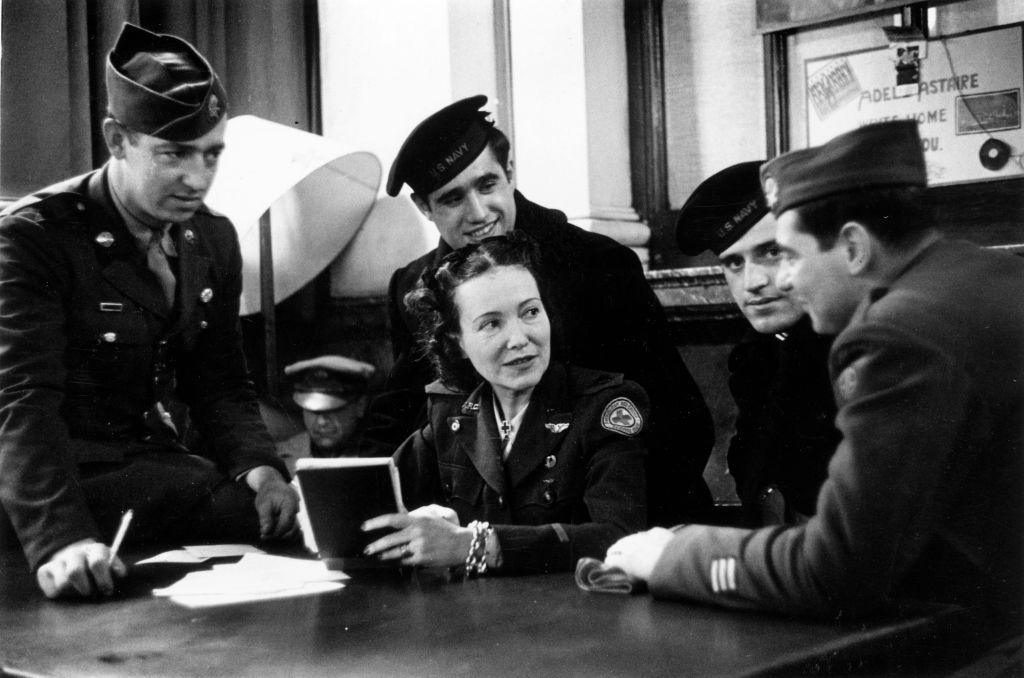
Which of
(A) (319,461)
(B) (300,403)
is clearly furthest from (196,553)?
(B) (300,403)

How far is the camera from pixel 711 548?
1.36 metres

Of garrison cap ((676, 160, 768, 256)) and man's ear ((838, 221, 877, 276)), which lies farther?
garrison cap ((676, 160, 768, 256))

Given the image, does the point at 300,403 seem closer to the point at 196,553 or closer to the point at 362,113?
the point at 362,113

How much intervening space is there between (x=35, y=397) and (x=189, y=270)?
57 cm

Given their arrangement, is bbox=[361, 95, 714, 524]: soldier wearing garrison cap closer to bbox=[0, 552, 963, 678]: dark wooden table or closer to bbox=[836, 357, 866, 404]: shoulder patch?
bbox=[0, 552, 963, 678]: dark wooden table

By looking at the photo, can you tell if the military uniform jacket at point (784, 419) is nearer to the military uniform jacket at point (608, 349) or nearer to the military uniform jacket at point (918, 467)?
the military uniform jacket at point (608, 349)

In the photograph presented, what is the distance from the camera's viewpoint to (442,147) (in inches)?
103

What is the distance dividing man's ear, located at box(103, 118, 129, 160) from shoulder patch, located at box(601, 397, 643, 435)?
47.4 inches

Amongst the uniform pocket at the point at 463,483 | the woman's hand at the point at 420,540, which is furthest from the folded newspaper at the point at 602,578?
the uniform pocket at the point at 463,483

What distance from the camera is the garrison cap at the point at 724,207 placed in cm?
222

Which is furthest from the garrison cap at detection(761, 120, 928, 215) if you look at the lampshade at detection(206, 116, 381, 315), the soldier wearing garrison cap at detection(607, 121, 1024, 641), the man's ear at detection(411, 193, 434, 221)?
the lampshade at detection(206, 116, 381, 315)

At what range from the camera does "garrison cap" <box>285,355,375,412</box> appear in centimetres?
351

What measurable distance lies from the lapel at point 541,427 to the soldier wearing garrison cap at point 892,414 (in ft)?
2.13

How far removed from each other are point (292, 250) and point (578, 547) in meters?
2.10
